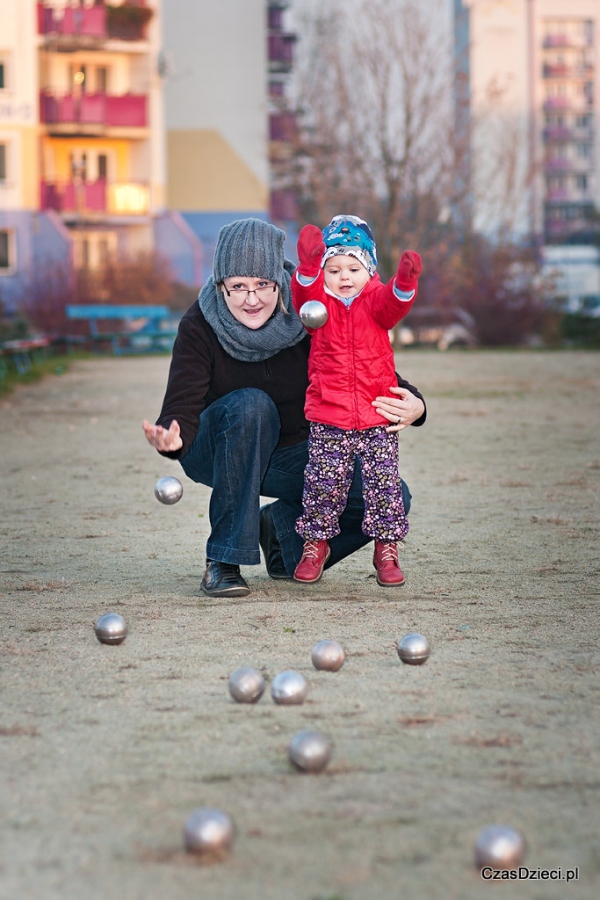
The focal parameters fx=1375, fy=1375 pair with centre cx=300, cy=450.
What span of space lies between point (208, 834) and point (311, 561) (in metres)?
2.93

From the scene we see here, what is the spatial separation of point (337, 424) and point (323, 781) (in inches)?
91.0

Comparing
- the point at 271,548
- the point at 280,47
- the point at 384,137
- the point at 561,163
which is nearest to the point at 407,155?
the point at 384,137

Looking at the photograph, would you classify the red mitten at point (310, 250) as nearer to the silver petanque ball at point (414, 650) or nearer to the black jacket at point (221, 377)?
the black jacket at point (221, 377)

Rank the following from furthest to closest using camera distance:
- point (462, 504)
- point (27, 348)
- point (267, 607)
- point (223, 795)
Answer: point (27, 348)
point (462, 504)
point (267, 607)
point (223, 795)

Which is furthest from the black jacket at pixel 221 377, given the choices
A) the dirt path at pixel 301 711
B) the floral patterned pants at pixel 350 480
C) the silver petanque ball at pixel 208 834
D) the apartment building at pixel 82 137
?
the apartment building at pixel 82 137

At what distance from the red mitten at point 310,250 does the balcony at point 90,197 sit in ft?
120

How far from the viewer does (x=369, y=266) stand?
5457 mm

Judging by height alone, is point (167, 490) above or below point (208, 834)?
above

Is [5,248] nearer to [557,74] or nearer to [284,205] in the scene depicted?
[284,205]

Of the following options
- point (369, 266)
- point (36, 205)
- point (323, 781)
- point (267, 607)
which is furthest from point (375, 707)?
point (36, 205)

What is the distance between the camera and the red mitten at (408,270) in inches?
194

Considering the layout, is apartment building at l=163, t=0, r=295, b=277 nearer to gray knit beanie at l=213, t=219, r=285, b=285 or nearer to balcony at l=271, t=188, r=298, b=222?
balcony at l=271, t=188, r=298, b=222

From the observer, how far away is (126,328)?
32.3 meters

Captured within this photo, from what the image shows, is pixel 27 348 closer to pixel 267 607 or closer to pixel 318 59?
pixel 267 607
